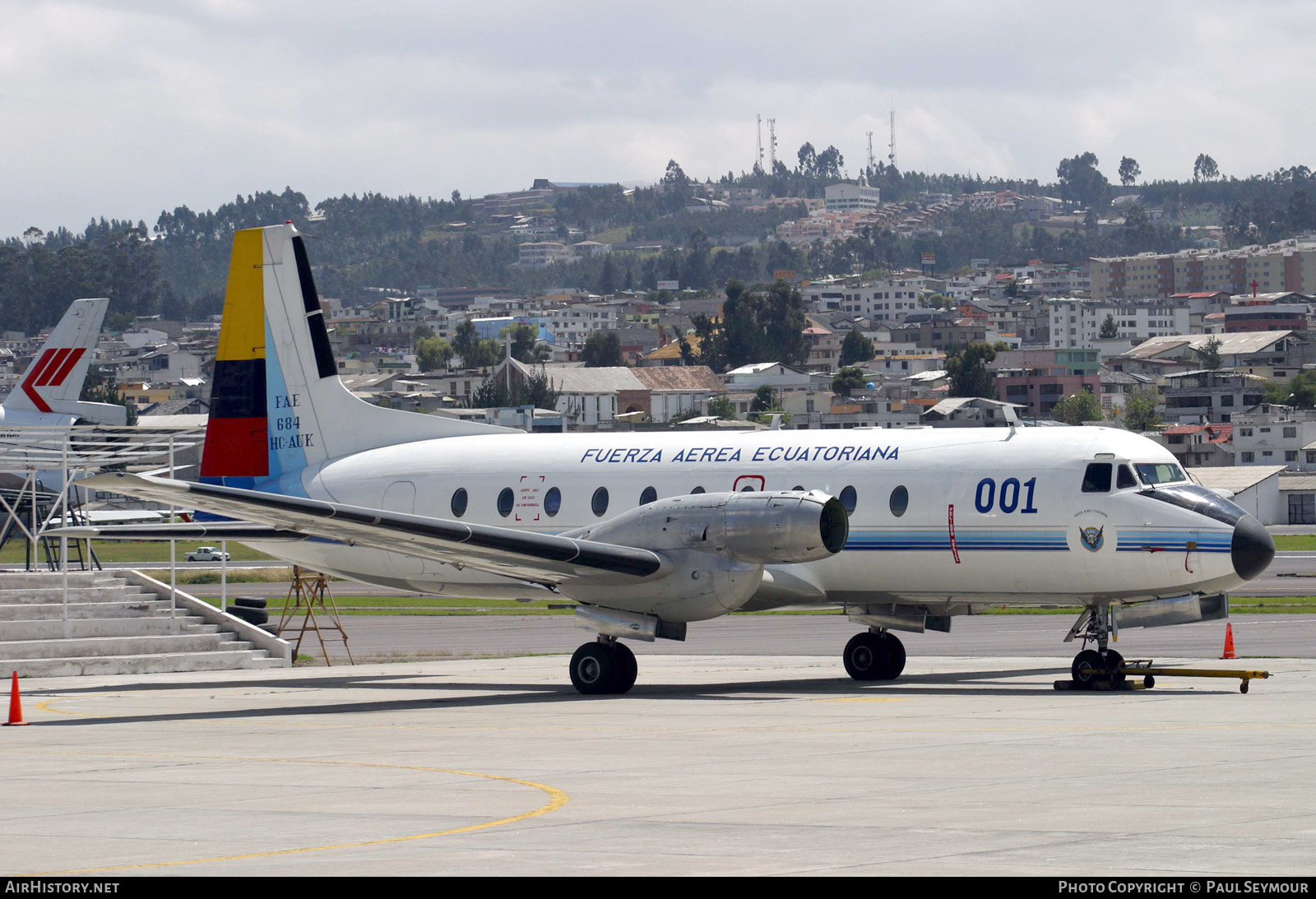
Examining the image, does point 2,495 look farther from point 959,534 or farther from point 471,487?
point 959,534

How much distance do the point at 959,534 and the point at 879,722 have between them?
477 cm

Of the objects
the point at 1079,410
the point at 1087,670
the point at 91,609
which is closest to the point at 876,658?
the point at 1087,670

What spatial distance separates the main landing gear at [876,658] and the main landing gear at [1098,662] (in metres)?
2.94

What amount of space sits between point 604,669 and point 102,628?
407 inches

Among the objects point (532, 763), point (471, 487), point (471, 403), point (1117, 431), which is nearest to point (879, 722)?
point (532, 763)

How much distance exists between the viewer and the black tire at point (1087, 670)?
2083 centimetres

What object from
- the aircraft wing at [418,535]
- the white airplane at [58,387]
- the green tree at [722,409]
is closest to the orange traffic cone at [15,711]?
the aircraft wing at [418,535]

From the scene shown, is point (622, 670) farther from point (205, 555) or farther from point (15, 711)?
point (205, 555)

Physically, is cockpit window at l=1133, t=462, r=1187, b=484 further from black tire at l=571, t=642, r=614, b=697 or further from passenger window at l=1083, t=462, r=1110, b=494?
black tire at l=571, t=642, r=614, b=697

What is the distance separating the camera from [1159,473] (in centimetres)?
2125

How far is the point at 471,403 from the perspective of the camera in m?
153

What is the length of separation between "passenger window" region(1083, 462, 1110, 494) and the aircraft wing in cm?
554

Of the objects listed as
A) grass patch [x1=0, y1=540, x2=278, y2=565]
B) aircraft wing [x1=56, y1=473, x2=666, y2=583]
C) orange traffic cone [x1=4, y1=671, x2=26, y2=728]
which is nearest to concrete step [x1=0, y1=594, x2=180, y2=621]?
aircraft wing [x1=56, y1=473, x2=666, y2=583]

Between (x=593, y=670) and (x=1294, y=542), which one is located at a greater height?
(x=593, y=670)
